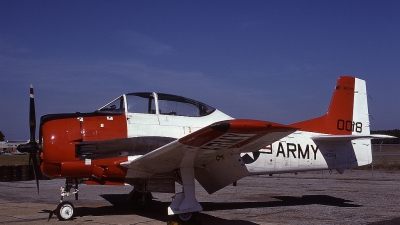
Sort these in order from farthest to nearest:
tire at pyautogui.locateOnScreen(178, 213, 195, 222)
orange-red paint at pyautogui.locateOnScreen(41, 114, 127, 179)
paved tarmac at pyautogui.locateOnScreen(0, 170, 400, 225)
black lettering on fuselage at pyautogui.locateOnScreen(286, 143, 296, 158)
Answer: black lettering on fuselage at pyautogui.locateOnScreen(286, 143, 296, 158), paved tarmac at pyautogui.locateOnScreen(0, 170, 400, 225), orange-red paint at pyautogui.locateOnScreen(41, 114, 127, 179), tire at pyautogui.locateOnScreen(178, 213, 195, 222)

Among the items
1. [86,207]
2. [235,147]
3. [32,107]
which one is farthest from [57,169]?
[235,147]

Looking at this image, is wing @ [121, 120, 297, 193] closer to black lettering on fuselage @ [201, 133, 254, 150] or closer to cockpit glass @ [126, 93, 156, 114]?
black lettering on fuselage @ [201, 133, 254, 150]

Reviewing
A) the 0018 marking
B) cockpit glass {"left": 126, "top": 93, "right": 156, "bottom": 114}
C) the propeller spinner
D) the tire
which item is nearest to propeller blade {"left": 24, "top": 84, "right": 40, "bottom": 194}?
the propeller spinner

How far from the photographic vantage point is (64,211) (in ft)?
28.1

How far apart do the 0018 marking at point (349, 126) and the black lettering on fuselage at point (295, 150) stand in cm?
135

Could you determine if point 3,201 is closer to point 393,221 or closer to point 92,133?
point 92,133

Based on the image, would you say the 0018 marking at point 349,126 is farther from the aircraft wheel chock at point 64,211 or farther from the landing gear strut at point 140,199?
the aircraft wheel chock at point 64,211

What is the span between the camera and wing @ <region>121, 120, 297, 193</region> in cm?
628

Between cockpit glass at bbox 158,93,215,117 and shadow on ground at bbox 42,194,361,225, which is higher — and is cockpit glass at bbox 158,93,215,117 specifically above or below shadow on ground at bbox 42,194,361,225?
above

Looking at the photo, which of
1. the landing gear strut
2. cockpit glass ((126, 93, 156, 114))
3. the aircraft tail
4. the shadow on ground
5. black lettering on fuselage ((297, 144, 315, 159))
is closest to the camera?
the shadow on ground

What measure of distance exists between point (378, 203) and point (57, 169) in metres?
7.98

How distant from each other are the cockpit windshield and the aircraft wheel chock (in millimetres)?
2069


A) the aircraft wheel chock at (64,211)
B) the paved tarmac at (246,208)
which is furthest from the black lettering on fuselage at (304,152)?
the aircraft wheel chock at (64,211)

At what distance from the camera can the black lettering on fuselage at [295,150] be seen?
34.1 ft
